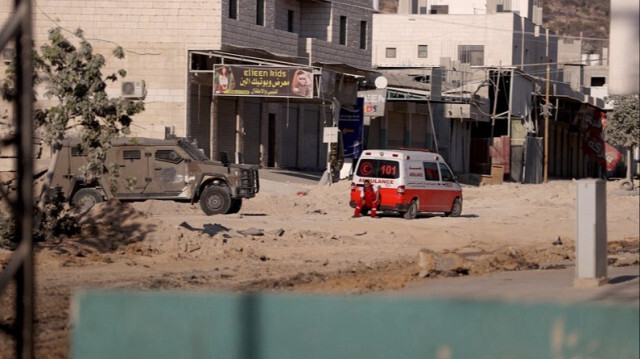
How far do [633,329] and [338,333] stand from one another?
6.91ft

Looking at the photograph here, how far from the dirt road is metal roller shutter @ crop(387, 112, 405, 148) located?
77.6 ft

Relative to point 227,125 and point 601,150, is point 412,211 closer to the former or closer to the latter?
point 601,150

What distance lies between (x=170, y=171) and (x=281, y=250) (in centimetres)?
753

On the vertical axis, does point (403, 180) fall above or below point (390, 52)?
below

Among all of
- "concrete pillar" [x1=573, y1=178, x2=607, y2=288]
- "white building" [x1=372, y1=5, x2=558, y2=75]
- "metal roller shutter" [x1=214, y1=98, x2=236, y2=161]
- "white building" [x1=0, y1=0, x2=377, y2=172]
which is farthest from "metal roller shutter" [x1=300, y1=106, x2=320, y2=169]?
"concrete pillar" [x1=573, y1=178, x2=607, y2=288]

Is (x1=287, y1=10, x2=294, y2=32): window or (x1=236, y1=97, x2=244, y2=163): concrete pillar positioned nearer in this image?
(x1=236, y1=97, x2=244, y2=163): concrete pillar

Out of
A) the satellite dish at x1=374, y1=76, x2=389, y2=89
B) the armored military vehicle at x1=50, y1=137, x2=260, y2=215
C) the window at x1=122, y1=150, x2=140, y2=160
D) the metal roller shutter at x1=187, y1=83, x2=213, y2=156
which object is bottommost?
the armored military vehicle at x1=50, y1=137, x2=260, y2=215

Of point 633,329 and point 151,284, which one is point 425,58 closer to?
point 151,284

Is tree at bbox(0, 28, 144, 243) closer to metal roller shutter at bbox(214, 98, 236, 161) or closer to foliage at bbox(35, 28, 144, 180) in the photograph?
foliage at bbox(35, 28, 144, 180)

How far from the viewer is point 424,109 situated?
5688 cm

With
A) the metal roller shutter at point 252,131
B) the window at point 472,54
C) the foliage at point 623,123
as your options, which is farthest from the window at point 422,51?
the foliage at point 623,123

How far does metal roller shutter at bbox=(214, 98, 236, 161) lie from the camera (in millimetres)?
42031

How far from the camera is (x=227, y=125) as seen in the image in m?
42.5

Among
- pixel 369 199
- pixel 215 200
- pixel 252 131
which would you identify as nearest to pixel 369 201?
pixel 369 199
